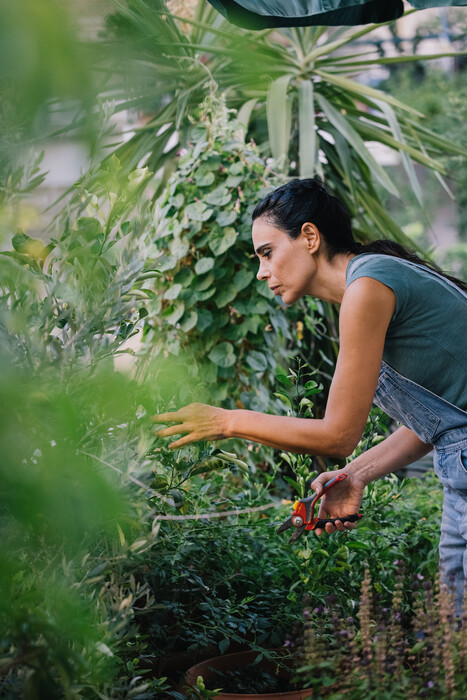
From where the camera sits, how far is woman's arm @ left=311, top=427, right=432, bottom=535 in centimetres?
167

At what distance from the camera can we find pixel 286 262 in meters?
1.59

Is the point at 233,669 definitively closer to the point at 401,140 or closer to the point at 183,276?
the point at 183,276

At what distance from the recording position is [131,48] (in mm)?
479

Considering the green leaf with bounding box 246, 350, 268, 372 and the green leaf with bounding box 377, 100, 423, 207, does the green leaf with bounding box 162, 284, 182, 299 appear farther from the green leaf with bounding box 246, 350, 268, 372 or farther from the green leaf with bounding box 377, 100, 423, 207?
the green leaf with bounding box 377, 100, 423, 207

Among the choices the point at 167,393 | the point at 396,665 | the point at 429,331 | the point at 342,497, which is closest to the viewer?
the point at 167,393

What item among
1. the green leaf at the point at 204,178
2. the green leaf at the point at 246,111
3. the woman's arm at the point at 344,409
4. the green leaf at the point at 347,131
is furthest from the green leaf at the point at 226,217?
the woman's arm at the point at 344,409

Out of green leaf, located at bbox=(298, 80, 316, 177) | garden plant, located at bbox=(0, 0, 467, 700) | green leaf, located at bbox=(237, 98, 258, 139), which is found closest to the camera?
garden plant, located at bbox=(0, 0, 467, 700)

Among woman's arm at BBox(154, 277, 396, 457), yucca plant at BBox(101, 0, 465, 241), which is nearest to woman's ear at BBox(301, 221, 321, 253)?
woman's arm at BBox(154, 277, 396, 457)

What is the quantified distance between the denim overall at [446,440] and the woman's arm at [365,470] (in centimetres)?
9

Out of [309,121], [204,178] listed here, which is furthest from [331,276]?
[309,121]

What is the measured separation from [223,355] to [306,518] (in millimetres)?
1214

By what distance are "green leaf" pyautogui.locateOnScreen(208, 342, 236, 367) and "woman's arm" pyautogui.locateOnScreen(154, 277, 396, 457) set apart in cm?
134

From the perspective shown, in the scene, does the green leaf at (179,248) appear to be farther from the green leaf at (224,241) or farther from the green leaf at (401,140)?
the green leaf at (401,140)

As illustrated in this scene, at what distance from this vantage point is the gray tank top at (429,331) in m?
1.44
